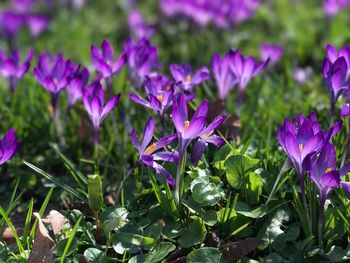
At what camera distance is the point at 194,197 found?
75.7 inches

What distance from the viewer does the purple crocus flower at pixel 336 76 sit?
2.13m

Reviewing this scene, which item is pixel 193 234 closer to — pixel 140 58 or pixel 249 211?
pixel 249 211

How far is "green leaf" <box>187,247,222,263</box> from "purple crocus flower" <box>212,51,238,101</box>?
1.02 metres

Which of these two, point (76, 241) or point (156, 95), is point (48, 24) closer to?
point (156, 95)

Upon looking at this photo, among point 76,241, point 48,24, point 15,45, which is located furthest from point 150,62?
point 48,24

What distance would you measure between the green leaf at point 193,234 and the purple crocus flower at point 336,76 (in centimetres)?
73

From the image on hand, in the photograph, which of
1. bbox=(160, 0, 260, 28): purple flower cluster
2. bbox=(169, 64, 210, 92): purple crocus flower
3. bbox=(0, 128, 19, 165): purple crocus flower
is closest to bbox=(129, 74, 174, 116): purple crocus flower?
bbox=(169, 64, 210, 92): purple crocus flower

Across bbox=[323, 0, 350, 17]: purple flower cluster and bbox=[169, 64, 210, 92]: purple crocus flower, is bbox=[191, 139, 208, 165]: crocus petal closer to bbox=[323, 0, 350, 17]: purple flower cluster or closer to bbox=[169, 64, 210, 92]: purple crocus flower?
bbox=[169, 64, 210, 92]: purple crocus flower

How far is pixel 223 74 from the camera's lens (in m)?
2.66

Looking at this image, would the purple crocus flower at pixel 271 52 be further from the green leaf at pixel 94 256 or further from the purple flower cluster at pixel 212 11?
the green leaf at pixel 94 256

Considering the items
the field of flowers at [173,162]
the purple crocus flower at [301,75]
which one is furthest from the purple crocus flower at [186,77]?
the purple crocus flower at [301,75]

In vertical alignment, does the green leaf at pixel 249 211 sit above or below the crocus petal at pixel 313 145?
below

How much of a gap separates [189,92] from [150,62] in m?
0.36

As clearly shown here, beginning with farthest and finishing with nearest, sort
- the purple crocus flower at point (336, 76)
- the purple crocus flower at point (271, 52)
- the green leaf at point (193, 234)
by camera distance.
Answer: the purple crocus flower at point (271, 52), the purple crocus flower at point (336, 76), the green leaf at point (193, 234)
